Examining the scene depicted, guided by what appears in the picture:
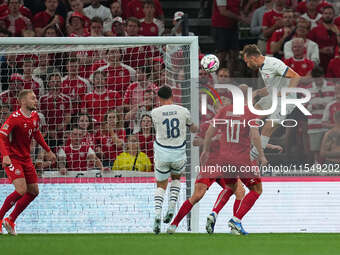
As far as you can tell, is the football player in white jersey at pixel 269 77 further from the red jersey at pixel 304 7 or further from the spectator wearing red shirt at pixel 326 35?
the red jersey at pixel 304 7

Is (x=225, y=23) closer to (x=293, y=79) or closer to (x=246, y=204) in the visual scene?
(x=293, y=79)

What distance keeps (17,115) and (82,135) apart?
1563mm

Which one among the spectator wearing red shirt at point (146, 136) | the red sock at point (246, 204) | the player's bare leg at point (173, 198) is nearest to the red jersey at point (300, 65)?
the spectator wearing red shirt at point (146, 136)

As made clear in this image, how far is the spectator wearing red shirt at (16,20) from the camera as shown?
46.4 ft

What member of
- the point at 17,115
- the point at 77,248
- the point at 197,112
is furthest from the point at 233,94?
the point at 77,248

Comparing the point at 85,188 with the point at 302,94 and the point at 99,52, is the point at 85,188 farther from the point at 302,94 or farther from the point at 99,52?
the point at 302,94

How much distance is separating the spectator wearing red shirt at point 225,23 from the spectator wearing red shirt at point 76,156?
4400 millimetres

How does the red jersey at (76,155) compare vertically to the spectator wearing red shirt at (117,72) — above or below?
below

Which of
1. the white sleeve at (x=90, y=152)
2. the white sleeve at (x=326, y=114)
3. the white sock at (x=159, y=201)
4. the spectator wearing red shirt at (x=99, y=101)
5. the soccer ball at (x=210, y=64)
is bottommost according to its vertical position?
the white sock at (x=159, y=201)

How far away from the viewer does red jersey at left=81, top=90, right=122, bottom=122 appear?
11312 mm

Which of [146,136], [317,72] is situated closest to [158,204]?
[146,136]

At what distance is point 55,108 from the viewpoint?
1137cm

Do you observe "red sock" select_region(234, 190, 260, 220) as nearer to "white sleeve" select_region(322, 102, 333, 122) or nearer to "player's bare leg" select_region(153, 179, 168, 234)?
"player's bare leg" select_region(153, 179, 168, 234)

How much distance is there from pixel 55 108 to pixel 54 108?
0.01 metres
